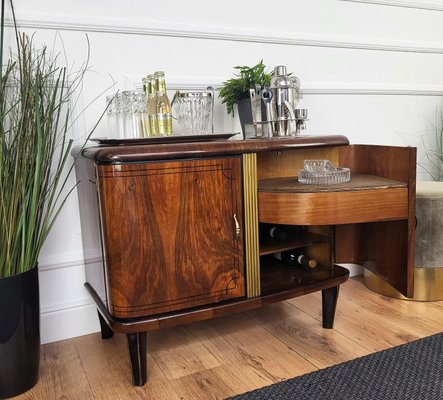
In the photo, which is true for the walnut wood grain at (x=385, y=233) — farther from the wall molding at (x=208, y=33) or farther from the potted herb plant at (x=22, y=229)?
the potted herb plant at (x=22, y=229)

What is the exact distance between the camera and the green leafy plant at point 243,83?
1438mm

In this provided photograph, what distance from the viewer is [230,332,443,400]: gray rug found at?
3.42 feet

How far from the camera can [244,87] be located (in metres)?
1.44

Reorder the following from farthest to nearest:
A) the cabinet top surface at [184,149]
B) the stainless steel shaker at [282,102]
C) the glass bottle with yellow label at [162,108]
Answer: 1. the stainless steel shaker at [282,102]
2. the glass bottle with yellow label at [162,108]
3. the cabinet top surface at [184,149]

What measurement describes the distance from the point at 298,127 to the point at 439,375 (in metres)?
0.79

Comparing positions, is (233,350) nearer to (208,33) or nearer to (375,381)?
(375,381)

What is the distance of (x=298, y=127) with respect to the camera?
1.42 meters

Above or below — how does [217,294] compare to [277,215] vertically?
below

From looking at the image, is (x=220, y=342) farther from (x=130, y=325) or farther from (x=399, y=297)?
(x=399, y=297)

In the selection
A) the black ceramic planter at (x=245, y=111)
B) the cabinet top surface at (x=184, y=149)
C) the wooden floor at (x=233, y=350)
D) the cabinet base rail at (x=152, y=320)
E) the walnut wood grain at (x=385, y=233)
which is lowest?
the wooden floor at (x=233, y=350)

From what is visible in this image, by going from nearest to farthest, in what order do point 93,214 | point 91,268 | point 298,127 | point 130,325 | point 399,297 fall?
point 130,325 < point 93,214 < point 91,268 < point 298,127 < point 399,297

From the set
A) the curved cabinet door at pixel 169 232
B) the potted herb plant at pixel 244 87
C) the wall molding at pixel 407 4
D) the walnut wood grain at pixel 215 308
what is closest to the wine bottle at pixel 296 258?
the walnut wood grain at pixel 215 308

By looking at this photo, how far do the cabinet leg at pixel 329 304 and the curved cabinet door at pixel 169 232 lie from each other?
1.27 feet

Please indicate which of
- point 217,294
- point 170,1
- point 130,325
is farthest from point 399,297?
point 170,1
